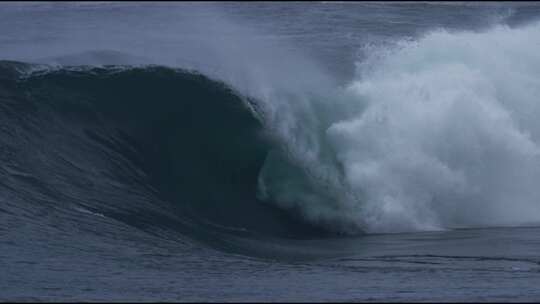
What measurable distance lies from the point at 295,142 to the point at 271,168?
951mm

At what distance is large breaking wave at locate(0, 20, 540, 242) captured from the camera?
64.7ft

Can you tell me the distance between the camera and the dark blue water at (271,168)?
13.9 meters

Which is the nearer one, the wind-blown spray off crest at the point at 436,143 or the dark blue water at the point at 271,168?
the dark blue water at the point at 271,168

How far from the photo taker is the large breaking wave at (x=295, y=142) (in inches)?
776

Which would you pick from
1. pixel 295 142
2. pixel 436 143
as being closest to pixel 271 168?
pixel 295 142

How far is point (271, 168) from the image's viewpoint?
70.4ft

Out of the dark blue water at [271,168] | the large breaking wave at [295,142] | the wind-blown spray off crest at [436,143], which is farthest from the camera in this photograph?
the wind-blown spray off crest at [436,143]

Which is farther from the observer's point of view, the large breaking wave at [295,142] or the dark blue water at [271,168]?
the large breaking wave at [295,142]

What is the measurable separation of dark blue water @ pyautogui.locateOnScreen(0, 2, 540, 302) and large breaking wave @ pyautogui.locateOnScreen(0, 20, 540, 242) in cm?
4

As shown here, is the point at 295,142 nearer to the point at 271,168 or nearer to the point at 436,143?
the point at 271,168

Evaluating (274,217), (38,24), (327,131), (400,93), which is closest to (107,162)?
(274,217)

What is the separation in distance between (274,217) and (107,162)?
3.18 metres

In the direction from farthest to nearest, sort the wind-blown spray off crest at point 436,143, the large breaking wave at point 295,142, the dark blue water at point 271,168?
the wind-blown spray off crest at point 436,143, the large breaking wave at point 295,142, the dark blue water at point 271,168

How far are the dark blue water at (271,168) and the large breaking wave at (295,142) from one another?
4 centimetres
